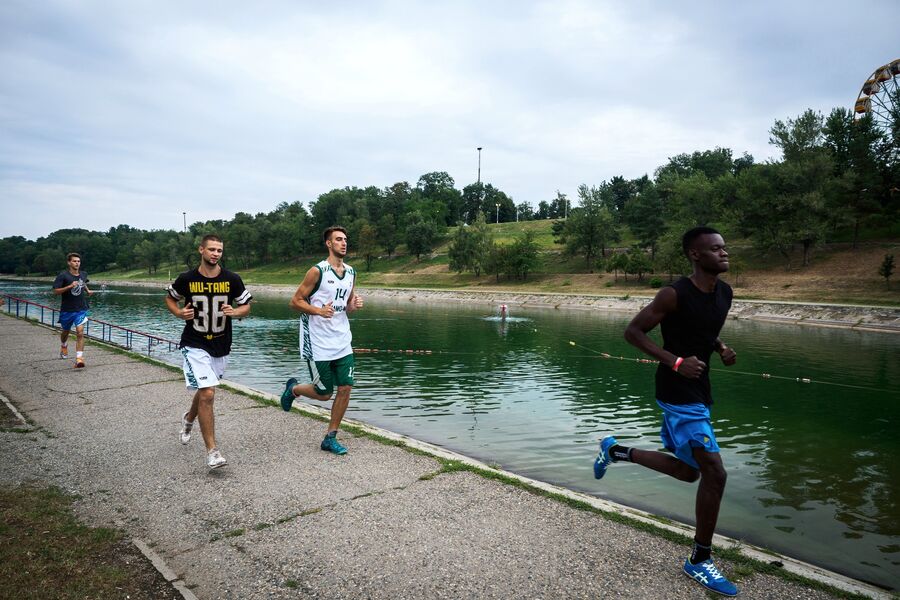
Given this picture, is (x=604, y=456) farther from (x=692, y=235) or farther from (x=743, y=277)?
(x=743, y=277)

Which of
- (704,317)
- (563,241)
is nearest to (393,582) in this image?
(704,317)

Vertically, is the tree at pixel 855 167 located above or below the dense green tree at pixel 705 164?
below

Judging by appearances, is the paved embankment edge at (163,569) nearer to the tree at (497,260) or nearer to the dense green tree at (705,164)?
the tree at (497,260)

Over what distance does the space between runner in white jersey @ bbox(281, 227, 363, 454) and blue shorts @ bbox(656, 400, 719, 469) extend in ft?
13.6

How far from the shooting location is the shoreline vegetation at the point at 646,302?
34.1 meters

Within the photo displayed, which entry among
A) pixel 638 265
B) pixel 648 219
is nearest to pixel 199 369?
pixel 638 265

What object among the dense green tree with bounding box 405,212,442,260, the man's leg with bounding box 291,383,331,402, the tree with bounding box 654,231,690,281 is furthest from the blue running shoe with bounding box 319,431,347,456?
the dense green tree with bounding box 405,212,442,260

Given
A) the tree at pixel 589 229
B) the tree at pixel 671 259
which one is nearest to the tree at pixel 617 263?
the tree at pixel 671 259

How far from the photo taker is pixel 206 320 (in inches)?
271

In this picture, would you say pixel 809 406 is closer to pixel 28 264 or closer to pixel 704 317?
pixel 704 317

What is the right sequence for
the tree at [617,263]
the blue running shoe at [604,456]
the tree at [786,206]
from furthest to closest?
1. the tree at [617,263]
2. the tree at [786,206]
3. the blue running shoe at [604,456]

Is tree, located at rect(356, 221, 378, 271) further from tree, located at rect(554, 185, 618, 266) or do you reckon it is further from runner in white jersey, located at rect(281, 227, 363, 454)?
runner in white jersey, located at rect(281, 227, 363, 454)

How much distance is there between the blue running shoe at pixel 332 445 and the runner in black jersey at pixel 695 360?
4.22m

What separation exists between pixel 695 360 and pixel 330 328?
15.1ft
